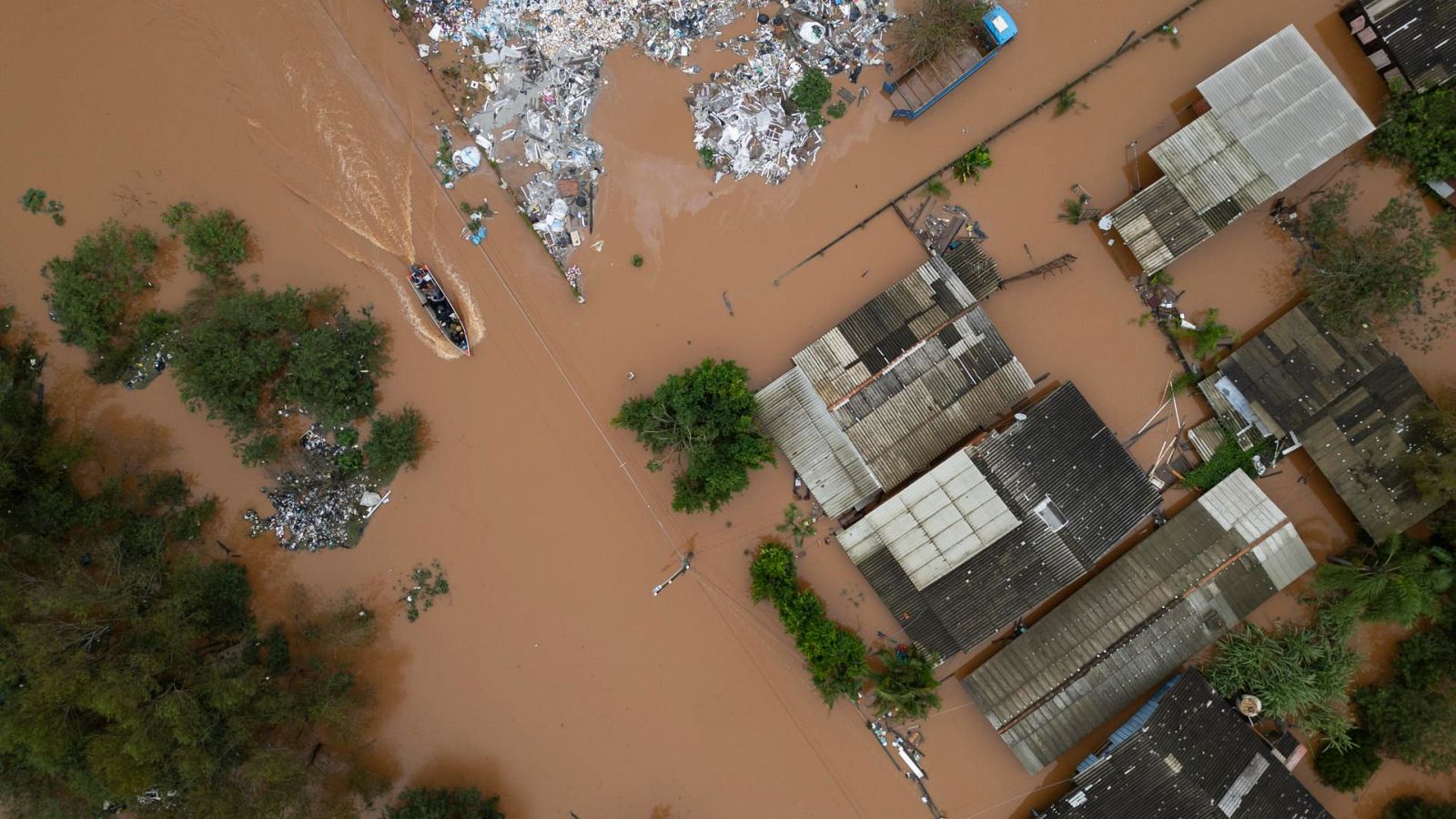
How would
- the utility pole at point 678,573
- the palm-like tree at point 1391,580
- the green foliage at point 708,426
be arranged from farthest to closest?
the utility pole at point 678,573, the green foliage at point 708,426, the palm-like tree at point 1391,580

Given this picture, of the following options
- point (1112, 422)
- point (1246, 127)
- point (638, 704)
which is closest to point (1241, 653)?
point (1112, 422)

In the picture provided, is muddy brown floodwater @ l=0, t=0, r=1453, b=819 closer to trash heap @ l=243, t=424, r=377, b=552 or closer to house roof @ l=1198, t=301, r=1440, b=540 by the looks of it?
trash heap @ l=243, t=424, r=377, b=552

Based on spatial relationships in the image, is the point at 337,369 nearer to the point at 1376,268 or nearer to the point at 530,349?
the point at 530,349

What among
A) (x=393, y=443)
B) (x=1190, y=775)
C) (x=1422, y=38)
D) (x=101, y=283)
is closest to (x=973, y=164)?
(x=1422, y=38)

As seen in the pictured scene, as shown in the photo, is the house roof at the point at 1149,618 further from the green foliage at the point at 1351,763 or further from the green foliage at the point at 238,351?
the green foliage at the point at 238,351

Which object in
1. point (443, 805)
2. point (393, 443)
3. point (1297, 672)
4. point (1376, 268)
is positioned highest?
point (393, 443)

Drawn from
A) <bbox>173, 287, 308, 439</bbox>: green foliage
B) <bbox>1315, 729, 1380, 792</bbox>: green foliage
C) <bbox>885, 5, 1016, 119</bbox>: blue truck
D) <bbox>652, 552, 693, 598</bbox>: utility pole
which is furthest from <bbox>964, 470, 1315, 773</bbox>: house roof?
<bbox>173, 287, 308, 439</bbox>: green foliage

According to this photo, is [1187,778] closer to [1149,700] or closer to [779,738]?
[1149,700]

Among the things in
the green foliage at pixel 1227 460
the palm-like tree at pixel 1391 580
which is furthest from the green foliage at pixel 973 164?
the palm-like tree at pixel 1391 580
